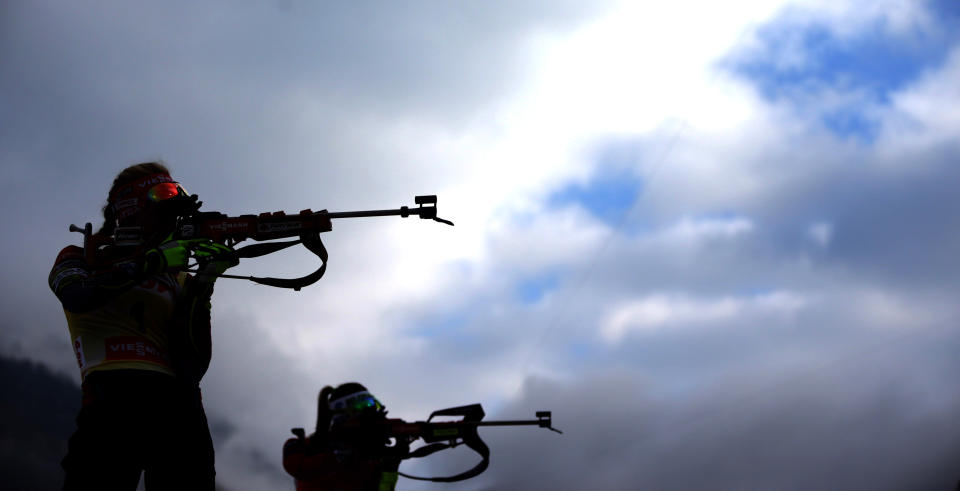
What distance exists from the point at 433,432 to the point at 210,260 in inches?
106

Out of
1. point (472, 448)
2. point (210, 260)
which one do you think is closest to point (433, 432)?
point (472, 448)

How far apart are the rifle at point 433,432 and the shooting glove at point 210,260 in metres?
1.66

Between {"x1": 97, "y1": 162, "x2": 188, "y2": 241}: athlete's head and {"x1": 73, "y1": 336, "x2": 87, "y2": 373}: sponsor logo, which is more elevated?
{"x1": 97, "y1": 162, "x2": 188, "y2": 241}: athlete's head

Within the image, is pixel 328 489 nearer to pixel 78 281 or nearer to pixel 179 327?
pixel 179 327

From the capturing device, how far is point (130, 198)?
8695 mm

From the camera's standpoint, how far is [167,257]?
771 centimetres

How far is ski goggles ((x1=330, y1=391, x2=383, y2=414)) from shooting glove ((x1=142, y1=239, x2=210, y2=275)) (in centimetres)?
202

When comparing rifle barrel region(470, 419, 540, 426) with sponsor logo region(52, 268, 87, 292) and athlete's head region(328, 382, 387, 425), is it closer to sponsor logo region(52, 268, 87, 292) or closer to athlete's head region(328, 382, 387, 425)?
athlete's head region(328, 382, 387, 425)

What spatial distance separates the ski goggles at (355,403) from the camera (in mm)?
8633

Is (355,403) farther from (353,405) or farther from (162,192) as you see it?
(162,192)

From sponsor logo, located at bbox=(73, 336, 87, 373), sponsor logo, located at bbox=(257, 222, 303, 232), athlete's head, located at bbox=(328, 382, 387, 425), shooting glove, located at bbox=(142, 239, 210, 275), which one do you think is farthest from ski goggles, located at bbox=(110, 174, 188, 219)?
athlete's head, located at bbox=(328, 382, 387, 425)

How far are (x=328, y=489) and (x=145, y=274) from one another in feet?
9.11

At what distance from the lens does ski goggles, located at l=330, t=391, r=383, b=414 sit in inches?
340

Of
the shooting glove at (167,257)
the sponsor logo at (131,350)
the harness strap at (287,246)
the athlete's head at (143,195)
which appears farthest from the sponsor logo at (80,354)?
the harness strap at (287,246)
